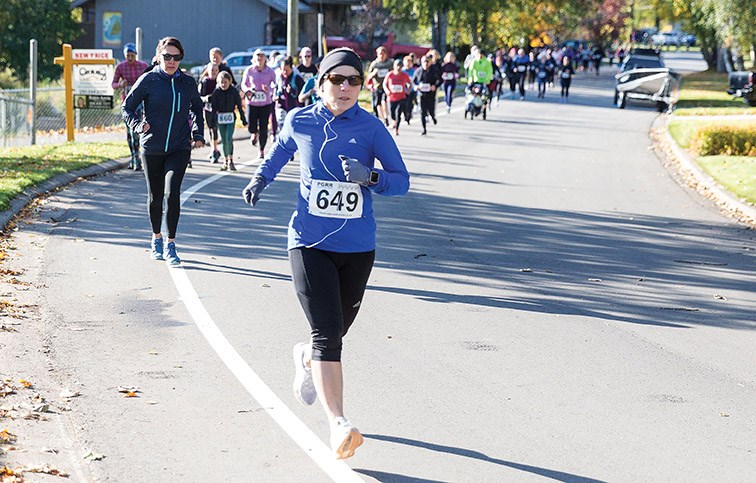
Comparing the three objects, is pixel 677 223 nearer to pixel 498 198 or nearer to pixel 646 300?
pixel 498 198

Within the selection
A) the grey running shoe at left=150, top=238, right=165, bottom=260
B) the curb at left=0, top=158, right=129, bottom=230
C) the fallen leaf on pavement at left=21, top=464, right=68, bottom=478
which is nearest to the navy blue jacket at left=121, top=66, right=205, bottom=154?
the grey running shoe at left=150, top=238, right=165, bottom=260

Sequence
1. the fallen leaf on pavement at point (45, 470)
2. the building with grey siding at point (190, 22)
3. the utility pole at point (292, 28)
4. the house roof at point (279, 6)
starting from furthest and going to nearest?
the building with grey siding at point (190, 22)
the house roof at point (279, 6)
the utility pole at point (292, 28)
the fallen leaf on pavement at point (45, 470)

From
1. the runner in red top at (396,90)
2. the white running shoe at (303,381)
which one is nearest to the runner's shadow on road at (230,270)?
the white running shoe at (303,381)

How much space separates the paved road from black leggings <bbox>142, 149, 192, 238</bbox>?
1.50 feet

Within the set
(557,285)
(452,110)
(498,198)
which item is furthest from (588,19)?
(557,285)

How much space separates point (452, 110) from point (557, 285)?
26.3 metres

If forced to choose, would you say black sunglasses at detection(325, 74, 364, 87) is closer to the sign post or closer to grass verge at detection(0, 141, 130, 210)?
grass verge at detection(0, 141, 130, 210)

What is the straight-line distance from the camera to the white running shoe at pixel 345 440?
552cm

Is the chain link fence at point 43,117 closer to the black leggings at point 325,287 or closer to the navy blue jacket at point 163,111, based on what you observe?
the navy blue jacket at point 163,111

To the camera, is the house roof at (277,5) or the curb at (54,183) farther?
the house roof at (277,5)

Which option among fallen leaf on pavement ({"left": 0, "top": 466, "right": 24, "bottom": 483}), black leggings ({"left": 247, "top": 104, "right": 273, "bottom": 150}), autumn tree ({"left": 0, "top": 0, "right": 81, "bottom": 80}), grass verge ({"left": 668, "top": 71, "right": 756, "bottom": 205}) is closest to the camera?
fallen leaf on pavement ({"left": 0, "top": 466, "right": 24, "bottom": 483})

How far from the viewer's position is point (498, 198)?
16656 mm

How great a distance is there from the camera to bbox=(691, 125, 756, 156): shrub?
23.0 metres

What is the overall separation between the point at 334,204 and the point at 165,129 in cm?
542
